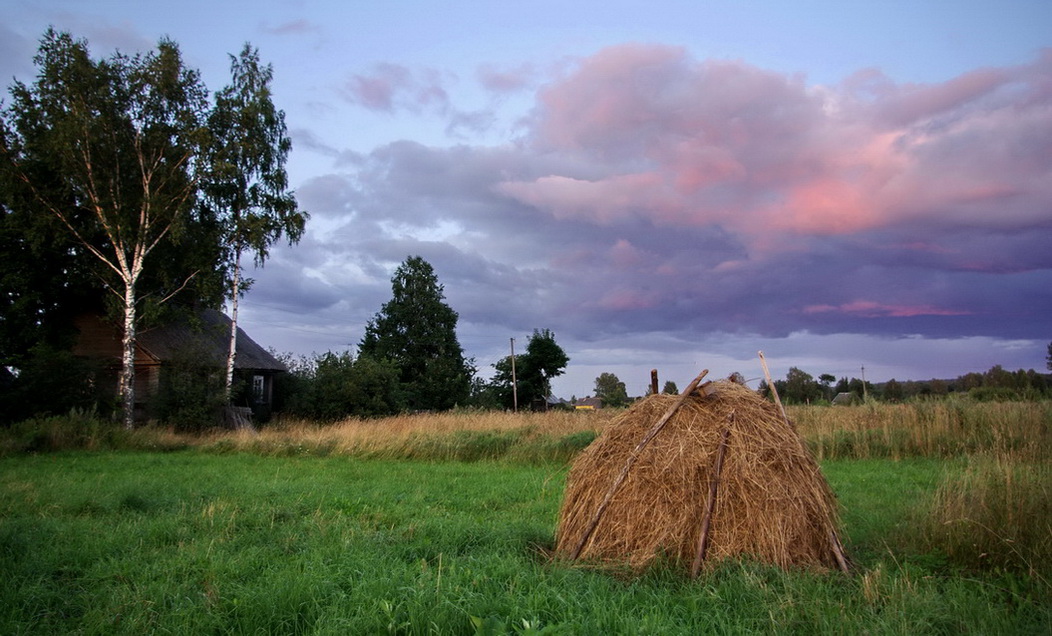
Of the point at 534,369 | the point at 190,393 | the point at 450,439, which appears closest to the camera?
the point at 450,439

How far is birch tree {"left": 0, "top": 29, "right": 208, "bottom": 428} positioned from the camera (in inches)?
933

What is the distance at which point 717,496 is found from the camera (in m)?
5.93

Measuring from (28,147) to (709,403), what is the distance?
2771 centimetres

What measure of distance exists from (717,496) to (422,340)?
45005 mm

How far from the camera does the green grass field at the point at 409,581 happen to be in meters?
4.59

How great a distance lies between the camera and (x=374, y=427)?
22266 millimetres

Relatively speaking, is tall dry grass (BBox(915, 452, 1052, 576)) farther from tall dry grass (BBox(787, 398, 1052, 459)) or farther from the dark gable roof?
the dark gable roof

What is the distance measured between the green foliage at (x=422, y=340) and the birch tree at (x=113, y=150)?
958 inches

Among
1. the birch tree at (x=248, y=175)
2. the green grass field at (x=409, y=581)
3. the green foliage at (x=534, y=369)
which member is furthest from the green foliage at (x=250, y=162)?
the green foliage at (x=534, y=369)

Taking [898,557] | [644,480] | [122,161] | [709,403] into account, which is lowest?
[898,557]

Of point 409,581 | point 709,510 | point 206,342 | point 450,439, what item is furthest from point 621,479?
point 206,342

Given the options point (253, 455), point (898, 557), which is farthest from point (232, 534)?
point (253, 455)

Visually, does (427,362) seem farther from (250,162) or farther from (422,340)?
(250,162)

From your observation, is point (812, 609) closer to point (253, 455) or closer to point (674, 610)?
point (674, 610)
